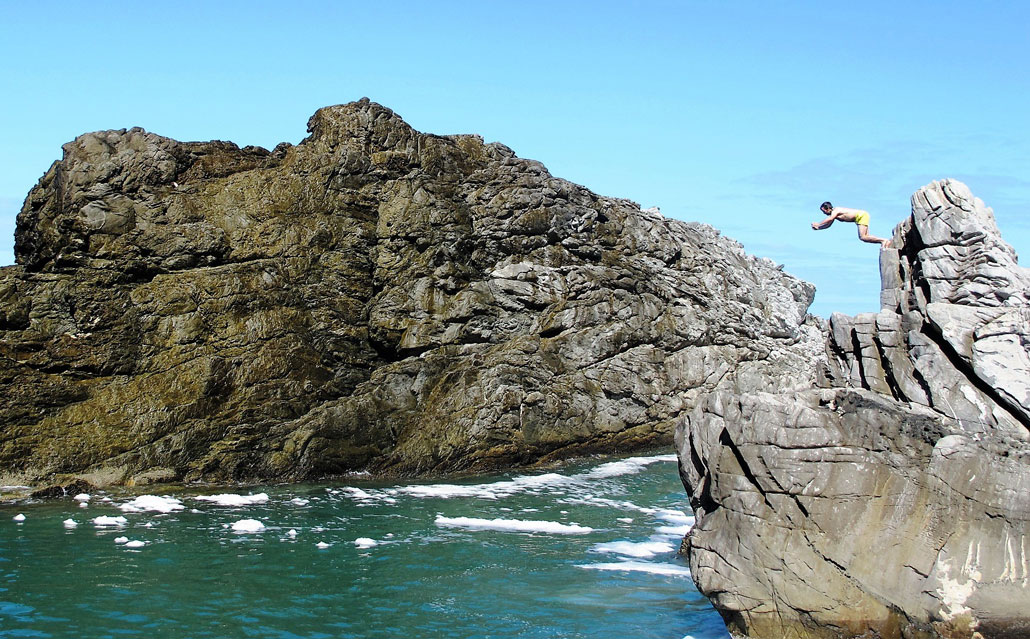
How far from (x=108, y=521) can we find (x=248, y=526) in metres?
4.34

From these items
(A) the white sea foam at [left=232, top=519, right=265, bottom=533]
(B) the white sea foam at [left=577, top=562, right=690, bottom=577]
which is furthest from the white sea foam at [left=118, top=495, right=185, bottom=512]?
(B) the white sea foam at [left=577, top=562, right=690, bottom=577]

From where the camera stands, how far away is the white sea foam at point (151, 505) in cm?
3155

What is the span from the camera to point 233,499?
33.2m

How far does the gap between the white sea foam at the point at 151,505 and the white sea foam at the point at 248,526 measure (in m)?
3.52

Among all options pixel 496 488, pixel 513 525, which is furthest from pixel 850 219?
pixel 496 488

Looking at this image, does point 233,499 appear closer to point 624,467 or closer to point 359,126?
point 624,467

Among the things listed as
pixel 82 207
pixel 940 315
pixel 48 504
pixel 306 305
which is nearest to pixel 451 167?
pixel 306 305

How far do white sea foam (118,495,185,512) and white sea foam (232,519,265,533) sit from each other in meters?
3.52

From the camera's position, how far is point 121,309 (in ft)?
125

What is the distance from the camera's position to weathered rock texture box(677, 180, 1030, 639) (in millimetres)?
16344

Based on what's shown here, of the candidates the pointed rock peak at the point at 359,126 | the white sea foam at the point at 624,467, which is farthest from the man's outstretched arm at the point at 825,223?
the pointed rock peak at the point at 359,126

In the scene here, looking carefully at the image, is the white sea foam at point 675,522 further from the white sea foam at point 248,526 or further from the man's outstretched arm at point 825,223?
the white sea foam at point 248,526

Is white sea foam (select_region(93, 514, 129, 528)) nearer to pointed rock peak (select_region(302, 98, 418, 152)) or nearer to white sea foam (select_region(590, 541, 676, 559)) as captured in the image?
white sea foam (select_region(590, 541, 676, 559))

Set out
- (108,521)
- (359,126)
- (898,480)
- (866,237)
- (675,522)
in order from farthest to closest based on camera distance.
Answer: (359,126) → (675,522) → (108,521) → (866,237) → (898,480)
